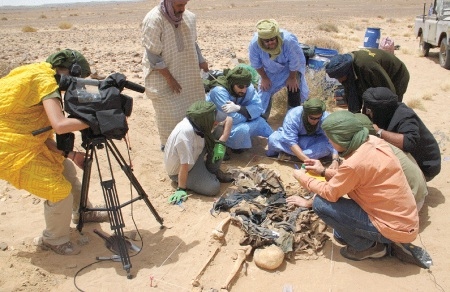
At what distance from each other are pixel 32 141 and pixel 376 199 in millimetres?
2532

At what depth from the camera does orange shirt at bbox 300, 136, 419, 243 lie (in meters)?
2.77

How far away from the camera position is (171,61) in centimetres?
459

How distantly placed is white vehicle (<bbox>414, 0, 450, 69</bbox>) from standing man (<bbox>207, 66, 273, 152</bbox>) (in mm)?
6571

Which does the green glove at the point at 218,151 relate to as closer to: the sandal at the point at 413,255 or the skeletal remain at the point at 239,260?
the skeletal remain at the point at 239,260

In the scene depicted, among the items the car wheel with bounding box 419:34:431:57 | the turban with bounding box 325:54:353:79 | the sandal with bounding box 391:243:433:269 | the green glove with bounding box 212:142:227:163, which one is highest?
the turban with bounding box 325:54:353:79

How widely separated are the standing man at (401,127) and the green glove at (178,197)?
194 cm

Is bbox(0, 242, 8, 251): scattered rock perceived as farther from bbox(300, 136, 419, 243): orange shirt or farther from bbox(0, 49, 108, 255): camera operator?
bbox(300, 136, 419, 243): orange shirt

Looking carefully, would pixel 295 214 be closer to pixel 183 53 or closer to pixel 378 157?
pixel 378 157

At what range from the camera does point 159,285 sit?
9.68 feet

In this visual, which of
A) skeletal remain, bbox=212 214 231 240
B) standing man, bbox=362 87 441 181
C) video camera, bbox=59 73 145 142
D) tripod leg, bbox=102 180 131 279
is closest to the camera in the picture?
video camera, bbox=59 73 145 142

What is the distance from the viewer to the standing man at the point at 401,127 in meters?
3.52

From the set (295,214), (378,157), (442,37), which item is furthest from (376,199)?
(442,37)

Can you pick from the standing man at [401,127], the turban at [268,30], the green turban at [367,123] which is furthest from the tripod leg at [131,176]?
the turban at [268,30]

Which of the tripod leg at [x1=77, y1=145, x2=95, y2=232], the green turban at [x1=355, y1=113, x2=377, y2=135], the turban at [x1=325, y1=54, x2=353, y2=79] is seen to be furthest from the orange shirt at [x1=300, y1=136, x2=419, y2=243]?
the tripod leg at [x1=77, y1=145, x2=95, y2=232]
